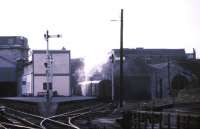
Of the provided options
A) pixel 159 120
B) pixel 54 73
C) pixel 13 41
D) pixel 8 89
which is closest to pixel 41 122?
pixel 159 120

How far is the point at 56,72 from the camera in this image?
68188 millimetres

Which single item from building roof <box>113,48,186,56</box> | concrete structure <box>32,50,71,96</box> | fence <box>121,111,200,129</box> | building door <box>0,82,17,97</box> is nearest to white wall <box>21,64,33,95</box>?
concrete structure <box>32,50,71,96</box>

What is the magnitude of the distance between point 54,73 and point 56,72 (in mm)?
363

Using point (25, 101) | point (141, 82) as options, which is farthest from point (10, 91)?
point (25, 101)

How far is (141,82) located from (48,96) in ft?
68.2

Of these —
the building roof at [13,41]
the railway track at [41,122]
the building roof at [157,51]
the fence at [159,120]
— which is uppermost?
the building roof at [13,41]

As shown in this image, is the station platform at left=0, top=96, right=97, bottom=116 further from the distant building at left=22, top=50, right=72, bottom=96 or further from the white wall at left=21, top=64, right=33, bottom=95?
the white wall at left=21, top=64, right=33, bottom=95

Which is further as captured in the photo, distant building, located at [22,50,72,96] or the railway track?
distant building, located at [22,50,72,96]

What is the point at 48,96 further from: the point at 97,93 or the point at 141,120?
the point at 141,120

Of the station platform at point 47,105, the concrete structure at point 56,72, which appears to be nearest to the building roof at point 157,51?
the concrete structure at point 56,72

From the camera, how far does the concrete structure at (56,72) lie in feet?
220

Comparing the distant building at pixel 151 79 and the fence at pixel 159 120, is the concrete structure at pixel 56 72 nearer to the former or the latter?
the distant building at pixel 151 79

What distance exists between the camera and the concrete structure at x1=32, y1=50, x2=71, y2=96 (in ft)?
220

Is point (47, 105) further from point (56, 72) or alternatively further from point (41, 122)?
point (56, 72)
